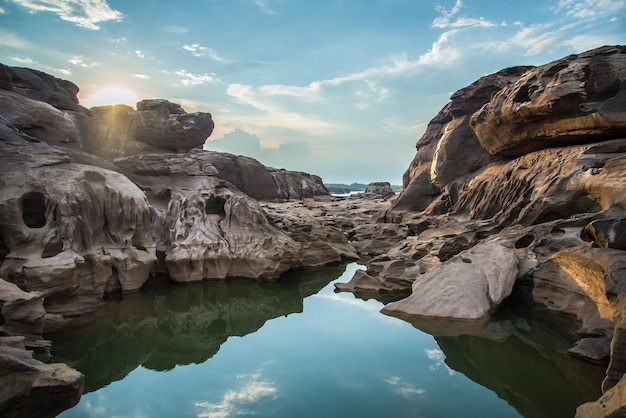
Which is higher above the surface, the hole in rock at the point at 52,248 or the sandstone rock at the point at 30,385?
the hole in rock at the point at 52,248

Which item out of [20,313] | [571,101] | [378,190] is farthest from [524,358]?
[378,190]

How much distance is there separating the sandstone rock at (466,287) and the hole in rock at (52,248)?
21.8ft

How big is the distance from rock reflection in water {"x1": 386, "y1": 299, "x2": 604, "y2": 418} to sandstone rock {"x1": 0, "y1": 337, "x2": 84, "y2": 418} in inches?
191

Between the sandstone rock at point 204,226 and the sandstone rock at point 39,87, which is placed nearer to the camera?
the sandstone rock at point 204,226

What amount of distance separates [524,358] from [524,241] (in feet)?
11.5

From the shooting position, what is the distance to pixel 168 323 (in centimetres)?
778

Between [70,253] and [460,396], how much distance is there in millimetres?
7168

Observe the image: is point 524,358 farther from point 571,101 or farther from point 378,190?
point 378,190

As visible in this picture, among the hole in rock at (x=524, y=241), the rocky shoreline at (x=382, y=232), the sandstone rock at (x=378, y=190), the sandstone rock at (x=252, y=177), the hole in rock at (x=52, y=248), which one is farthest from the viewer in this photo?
the sandstone rock at (x=378, y=190)

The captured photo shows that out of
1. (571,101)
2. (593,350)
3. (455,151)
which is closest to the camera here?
(593,350)

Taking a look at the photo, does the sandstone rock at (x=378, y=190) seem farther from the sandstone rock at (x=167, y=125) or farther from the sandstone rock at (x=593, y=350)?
Answer: the sandstone rock at (x=593, y=350)

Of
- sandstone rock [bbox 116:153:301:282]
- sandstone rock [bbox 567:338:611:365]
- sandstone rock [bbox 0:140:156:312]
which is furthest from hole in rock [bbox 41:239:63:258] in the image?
sandstone rock [bbox 567:338:611:365]

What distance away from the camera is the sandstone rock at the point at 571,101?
9859mm

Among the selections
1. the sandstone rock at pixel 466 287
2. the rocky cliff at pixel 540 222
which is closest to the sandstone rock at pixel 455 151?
the rocky cliff at pixel 540 222
